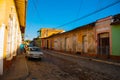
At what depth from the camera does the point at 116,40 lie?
1606 cm

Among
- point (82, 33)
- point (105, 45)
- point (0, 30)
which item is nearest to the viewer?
point (0, 30)

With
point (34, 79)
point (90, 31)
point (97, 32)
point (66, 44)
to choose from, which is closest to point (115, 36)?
point (97, 32)

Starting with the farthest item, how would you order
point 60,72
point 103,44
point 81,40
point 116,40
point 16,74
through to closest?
point 81,40 < point 103,44 < point 116,40 < point 60,72 < point 16,74

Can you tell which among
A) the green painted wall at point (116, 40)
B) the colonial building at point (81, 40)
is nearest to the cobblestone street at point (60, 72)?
the green painted wall at point (116, 40)

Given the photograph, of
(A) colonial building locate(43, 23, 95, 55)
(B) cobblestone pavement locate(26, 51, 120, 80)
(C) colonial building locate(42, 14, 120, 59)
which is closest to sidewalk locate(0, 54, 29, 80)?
(B) cobblestone pavement locate(26, 51, 120, 80)

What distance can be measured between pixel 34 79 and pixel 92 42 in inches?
570

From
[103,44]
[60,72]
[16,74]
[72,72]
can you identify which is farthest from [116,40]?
[16,74]

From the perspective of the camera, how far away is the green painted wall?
1582 centimetres

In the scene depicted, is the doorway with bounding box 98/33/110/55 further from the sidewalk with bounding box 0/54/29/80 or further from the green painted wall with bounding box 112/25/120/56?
the sidewalk with bounding box 0/54/29/80

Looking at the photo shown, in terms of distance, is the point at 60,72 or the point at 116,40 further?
the point at 116,40

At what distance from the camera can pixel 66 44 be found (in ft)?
104

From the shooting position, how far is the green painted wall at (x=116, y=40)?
15820 mm

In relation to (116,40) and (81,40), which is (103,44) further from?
(81,40)

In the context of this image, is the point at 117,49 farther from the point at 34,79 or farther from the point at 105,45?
the point at 34,79
